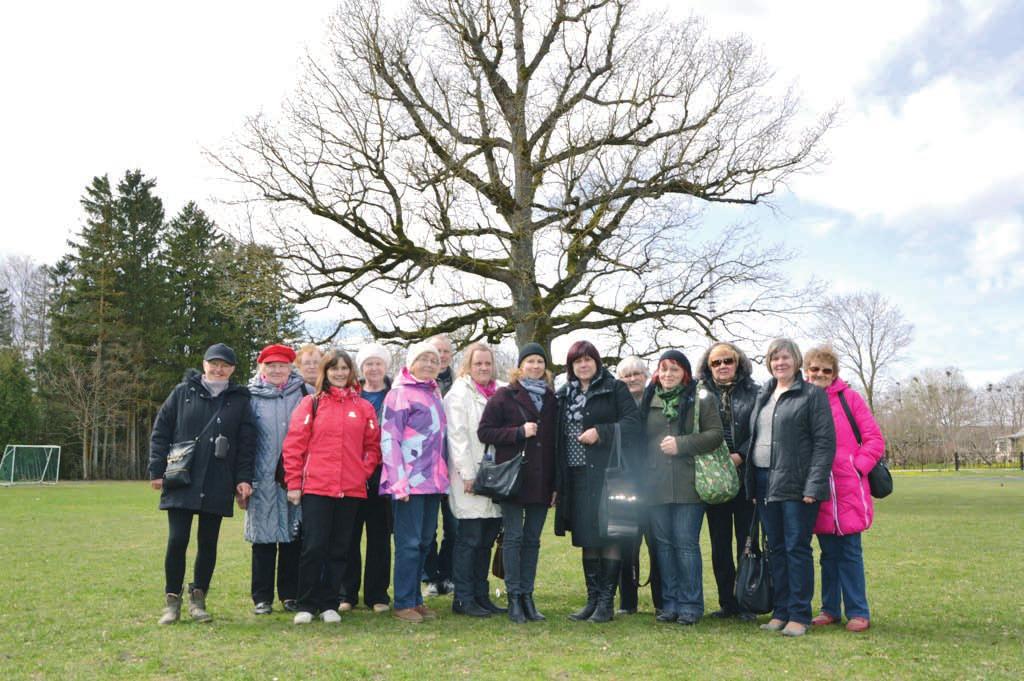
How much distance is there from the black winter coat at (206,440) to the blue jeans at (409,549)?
122cm

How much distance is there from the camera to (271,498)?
6293 millimetres

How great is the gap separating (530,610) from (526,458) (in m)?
1.15

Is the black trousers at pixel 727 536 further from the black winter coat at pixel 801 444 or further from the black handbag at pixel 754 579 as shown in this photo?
the black winter coat at pixel 801 444

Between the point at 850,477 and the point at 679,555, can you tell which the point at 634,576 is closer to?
the point at 679,555

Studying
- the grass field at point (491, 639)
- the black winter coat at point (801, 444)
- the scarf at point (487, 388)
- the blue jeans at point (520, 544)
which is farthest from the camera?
the scarf at point (487, 388)

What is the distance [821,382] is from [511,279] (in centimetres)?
1323

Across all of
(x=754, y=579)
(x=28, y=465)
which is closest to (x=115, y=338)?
(x=28, y=465)

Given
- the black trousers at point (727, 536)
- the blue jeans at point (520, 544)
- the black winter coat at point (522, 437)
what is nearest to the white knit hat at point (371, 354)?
the black winter coat at point (522, 437)

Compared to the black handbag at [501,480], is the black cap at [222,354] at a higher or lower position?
higher

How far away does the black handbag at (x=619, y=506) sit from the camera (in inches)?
230

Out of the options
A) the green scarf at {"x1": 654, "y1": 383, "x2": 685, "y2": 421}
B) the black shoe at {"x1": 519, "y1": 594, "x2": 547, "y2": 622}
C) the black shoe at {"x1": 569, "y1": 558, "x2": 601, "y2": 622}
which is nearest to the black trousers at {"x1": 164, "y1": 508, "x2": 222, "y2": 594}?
the black shoe at {"x1": 519, "y1": 594, "x2": 547, "y2": 622}

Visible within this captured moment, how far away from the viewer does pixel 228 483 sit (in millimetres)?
6047

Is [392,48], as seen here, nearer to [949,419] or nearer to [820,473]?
[820,473]

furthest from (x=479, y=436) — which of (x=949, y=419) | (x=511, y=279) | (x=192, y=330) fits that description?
(x=949, y=419)
